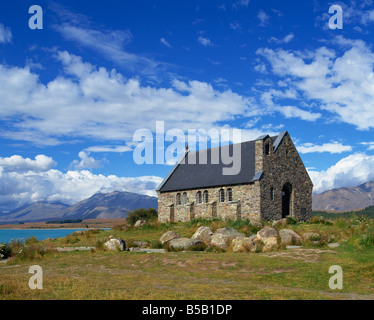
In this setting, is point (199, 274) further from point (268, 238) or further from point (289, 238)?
point (289, 238)

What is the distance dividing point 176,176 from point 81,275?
36.2m

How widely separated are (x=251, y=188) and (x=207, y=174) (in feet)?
28.8

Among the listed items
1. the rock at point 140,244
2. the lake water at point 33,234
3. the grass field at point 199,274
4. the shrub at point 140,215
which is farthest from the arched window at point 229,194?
the lake water at point 33,234

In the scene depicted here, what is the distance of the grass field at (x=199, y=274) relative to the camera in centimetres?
1273

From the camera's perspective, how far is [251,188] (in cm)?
4106

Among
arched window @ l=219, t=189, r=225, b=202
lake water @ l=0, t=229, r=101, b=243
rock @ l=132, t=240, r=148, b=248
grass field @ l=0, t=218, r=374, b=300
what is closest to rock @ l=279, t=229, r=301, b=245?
grass field @ l=0, t=218, r=374, b=300

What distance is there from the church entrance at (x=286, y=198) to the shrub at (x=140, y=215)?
62.5 ft

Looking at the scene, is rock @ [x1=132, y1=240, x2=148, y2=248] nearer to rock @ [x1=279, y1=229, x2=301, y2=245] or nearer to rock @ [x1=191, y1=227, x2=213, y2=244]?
rock @ [x1=191, y1=227, x2=213, y2=244]

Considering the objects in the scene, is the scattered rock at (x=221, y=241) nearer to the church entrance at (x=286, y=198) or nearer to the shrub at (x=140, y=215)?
the church entrance at (x=286, y=198)

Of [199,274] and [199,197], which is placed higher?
[199,197]

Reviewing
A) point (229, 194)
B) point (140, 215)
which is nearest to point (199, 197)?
point (229, 194)

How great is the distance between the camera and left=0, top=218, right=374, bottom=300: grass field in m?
12.7

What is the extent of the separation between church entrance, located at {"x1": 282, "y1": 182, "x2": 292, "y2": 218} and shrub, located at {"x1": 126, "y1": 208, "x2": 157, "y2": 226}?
1904cm

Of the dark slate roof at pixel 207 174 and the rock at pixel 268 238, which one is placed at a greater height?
the dark slate roof at pixel 207 174
